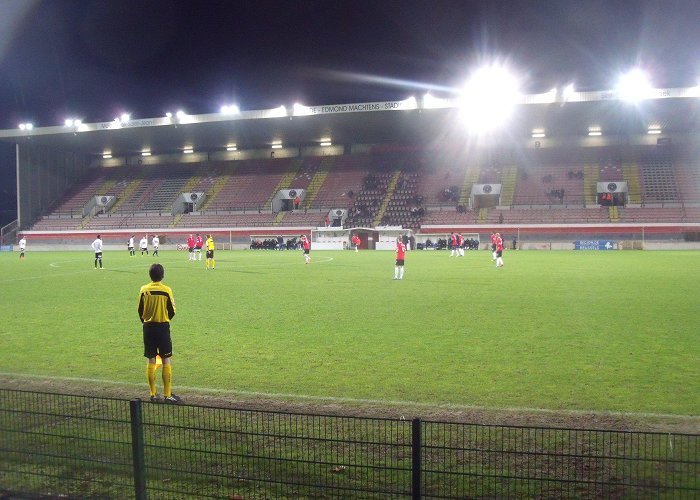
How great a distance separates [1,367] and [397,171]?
203 ft

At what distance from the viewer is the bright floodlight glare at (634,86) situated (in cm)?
4734

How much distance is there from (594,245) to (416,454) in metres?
53.7

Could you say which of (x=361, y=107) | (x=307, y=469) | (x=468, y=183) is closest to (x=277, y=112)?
(x=361, y=107)

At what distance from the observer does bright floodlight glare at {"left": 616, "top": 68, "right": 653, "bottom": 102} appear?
47.3m

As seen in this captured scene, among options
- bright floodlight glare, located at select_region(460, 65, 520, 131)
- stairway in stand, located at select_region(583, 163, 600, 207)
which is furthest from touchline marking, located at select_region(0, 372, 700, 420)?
stairway in stand, located at select_region(583, 163, 600, 207)

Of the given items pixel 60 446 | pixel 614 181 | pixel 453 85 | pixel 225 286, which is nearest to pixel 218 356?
pixel 60 446

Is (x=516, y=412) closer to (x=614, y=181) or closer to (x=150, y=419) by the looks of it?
(x=150, y=419)

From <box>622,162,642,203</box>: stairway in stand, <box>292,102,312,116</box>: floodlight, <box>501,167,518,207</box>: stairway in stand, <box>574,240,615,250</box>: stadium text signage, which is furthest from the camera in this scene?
<box>501,167,518,207</box>: stairway in stand

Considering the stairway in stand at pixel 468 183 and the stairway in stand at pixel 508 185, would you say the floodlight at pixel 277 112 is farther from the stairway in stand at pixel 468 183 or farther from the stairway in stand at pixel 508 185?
the stairway in stand at pixel 508 185

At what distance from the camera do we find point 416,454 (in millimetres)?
3781

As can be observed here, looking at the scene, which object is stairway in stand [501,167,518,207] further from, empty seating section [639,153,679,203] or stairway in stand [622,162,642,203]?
empty seating section [639,153,679,203]

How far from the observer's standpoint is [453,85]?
50.5 meters

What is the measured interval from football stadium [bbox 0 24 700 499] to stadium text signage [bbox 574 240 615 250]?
59cm

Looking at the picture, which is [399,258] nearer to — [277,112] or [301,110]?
[301,110]
